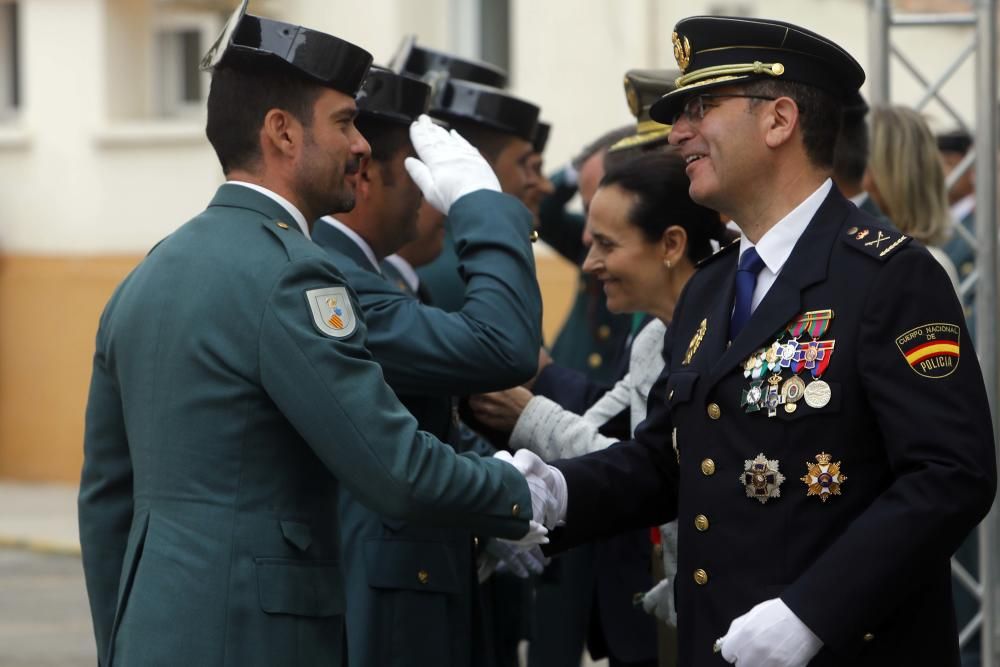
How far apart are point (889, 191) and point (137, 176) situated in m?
8.38

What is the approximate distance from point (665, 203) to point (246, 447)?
56.9 inches

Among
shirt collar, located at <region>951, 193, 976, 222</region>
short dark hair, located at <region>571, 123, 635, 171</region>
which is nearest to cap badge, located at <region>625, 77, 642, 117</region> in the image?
short dark hair, located at <region>571, 123, 635, 171</region>

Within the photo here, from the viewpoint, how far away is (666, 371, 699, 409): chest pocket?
9.68ft

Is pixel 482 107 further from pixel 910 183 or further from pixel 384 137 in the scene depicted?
pixel 910 183

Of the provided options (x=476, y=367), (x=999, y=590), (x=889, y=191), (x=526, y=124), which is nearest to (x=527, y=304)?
(x=476, y=367)

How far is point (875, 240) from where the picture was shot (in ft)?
9.16

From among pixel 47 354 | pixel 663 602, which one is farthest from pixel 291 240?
pixel 47 354

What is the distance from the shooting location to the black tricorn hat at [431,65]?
467cm

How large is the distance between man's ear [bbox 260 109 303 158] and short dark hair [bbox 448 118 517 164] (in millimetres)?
1655

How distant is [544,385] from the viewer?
3986mm

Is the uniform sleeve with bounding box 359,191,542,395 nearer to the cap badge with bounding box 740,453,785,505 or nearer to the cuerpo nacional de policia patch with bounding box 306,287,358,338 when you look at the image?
the cuerpo nacional de policia patch with bounding box 306,287,358,338

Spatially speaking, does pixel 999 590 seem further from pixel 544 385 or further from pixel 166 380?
pixel 166 380

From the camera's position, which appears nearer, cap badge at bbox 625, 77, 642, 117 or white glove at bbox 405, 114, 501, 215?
white glove at bbox 405, 114, 501, 215

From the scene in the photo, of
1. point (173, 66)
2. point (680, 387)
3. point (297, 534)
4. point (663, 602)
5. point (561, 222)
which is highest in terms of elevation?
point (680, 387)
